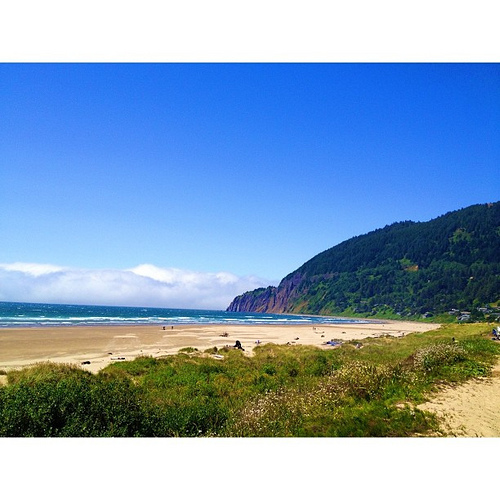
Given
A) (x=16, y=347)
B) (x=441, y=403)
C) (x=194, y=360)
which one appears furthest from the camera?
(x=16, y=347)

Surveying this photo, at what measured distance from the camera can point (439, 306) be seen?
4648 inches

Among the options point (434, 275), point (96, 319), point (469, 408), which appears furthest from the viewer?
point (434, 275)

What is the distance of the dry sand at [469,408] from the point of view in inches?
317

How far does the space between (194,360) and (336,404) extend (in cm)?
1425

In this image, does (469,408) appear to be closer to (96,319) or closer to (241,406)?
(241,406)

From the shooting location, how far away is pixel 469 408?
30.1ft

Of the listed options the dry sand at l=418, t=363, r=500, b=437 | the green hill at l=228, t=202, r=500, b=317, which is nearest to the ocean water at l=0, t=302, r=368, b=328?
the green hill at l=228, t=202, r=500, b=317

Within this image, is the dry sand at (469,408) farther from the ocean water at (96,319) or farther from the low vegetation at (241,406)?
the ocean water at (96,319)

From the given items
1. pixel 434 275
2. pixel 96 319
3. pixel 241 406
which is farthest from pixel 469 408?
pixel 434 275

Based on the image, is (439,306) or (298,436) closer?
(298,436)

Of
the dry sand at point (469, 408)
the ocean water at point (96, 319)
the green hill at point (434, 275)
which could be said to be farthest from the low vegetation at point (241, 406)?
the green hill at point (434, 275)

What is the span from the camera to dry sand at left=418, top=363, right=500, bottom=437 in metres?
8.06
